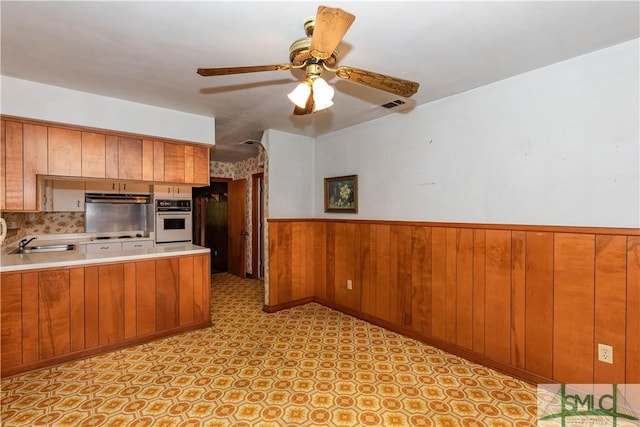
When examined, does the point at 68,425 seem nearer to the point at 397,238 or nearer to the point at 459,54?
the point at 397,238

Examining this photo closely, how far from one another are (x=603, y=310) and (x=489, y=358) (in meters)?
0.92

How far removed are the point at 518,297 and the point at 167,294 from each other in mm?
3324

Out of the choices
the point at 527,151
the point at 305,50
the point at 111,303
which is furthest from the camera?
the point at 111,303

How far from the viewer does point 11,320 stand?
242 cm

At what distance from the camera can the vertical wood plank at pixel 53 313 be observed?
2539 mm

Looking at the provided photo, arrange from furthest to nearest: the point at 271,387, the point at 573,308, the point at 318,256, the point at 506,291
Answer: the point at 318,256 < the point at 506,291 < the point at 271,387 < the point at 573,308

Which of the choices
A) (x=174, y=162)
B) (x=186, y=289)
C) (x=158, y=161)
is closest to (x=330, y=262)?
(x=186, y=289)

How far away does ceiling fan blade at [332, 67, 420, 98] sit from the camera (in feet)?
5.31

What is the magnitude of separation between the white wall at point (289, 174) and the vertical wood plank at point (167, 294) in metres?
1.38

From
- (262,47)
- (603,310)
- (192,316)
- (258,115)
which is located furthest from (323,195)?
(603,310)

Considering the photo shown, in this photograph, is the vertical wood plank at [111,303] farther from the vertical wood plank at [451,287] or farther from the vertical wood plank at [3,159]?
the vertical wood plank at [451,287]

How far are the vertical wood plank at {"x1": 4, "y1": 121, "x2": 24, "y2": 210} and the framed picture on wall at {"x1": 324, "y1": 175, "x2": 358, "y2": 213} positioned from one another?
3.14m

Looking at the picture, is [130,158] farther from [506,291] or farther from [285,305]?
[506,291]

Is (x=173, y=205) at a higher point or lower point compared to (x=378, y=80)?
lower
